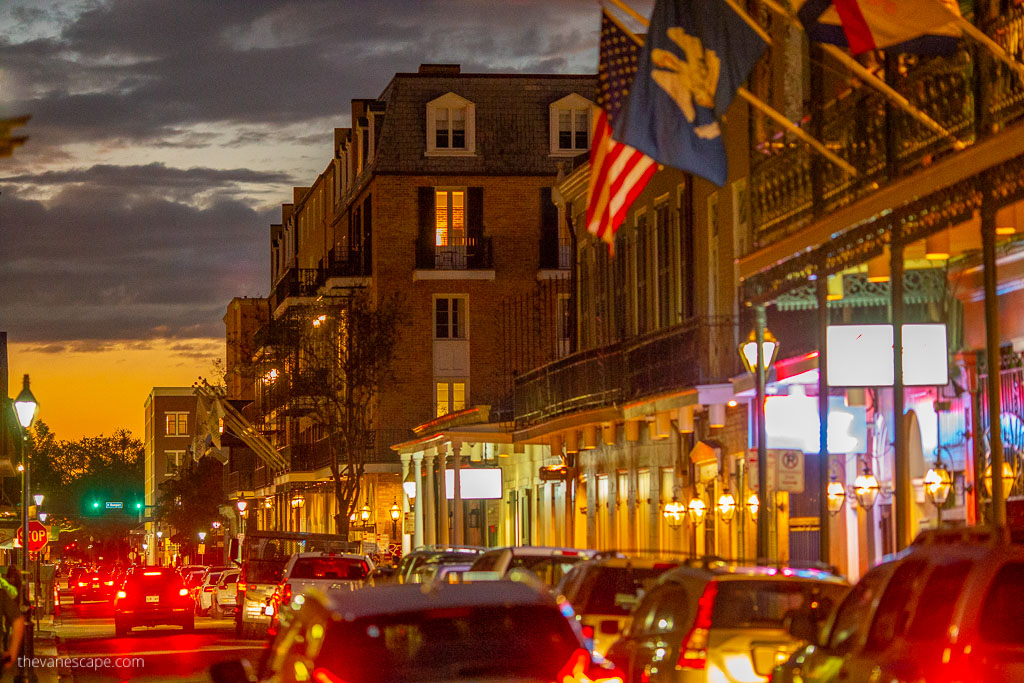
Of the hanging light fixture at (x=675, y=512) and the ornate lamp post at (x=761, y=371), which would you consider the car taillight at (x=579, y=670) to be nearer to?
the ornate lamp post at (x=761, y=371)

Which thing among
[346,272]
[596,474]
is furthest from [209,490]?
[596,474]

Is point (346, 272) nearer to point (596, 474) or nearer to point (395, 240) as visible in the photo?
point (395, 240)

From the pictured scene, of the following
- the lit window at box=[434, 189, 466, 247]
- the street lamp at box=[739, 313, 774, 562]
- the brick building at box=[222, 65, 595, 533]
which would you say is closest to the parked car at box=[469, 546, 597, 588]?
the street lamp at box=[739, 313, 774, 562]

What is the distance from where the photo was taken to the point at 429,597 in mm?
9102

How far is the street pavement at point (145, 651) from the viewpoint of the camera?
26547mm

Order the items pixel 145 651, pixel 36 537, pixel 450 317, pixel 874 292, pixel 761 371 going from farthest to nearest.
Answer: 1. pixel 450 317
2. pixel 36 537
3. pixel 145 651
4. pixel 874 292
5. pixel 761 371

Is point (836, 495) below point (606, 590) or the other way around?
the other way around

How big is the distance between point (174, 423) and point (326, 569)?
15946 centimetres

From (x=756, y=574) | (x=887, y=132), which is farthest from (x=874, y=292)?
(x=756, y=574)

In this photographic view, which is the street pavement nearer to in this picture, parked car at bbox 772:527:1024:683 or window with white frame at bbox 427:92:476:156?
parked car at bbox 772:527:1024:683

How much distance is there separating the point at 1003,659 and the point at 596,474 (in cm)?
3308

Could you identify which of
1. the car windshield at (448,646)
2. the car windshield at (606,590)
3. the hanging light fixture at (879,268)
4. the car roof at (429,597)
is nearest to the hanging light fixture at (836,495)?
the hanging light fixture at (879,268)

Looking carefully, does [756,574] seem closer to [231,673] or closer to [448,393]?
[231,673]

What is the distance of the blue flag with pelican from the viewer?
17.2m
